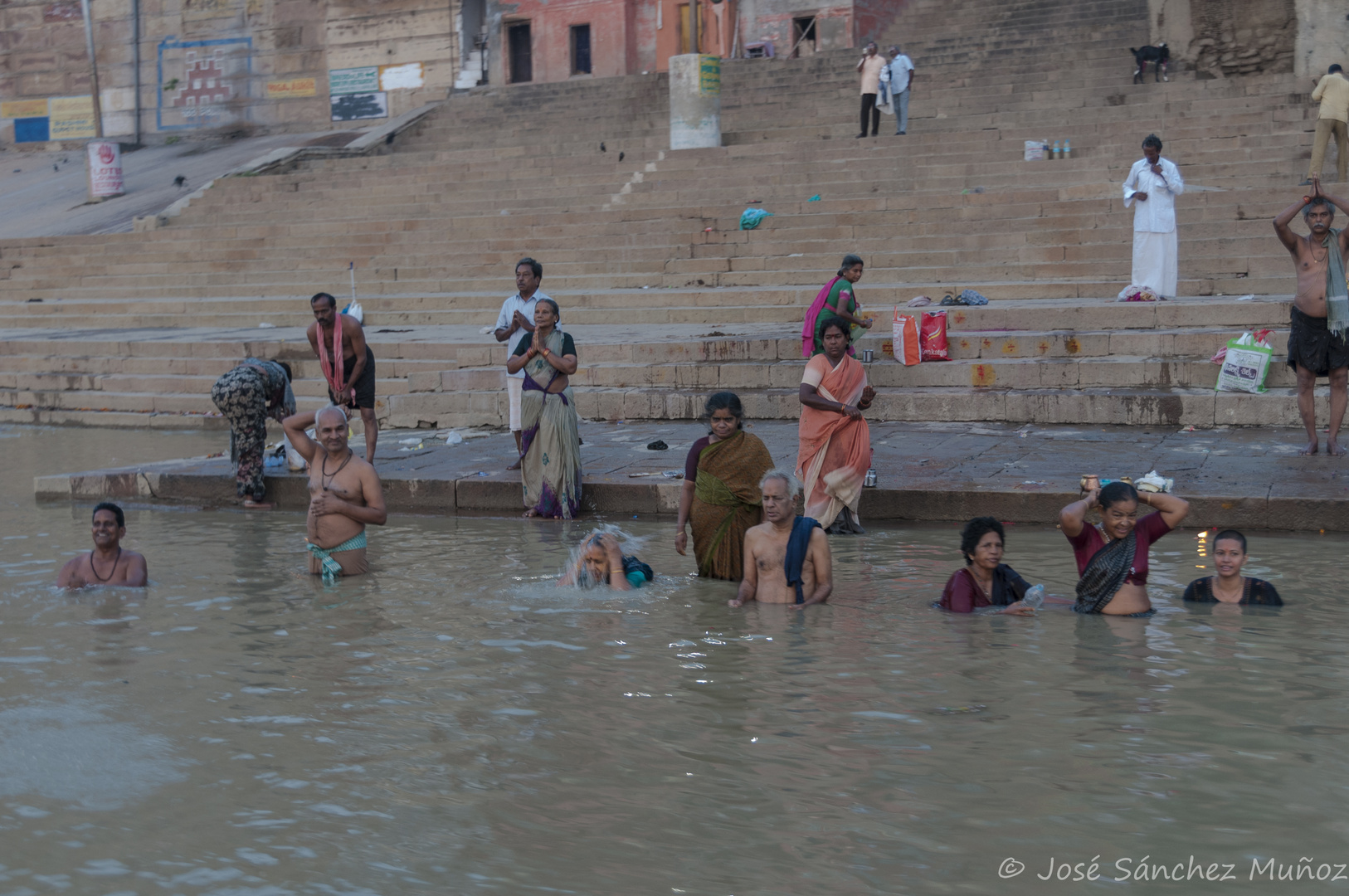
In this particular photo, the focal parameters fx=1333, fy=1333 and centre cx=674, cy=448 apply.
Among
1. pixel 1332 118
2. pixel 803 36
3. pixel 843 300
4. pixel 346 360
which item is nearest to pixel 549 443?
pixel 346 360

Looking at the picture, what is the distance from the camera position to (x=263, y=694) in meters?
5.09

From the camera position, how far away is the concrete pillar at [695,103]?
2009cm

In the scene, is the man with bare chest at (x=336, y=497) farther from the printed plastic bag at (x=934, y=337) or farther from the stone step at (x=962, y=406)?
the printed plastic bag at (x=934, y=337)

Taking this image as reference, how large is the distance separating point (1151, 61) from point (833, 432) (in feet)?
48.1

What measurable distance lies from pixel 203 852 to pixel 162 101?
108 feet

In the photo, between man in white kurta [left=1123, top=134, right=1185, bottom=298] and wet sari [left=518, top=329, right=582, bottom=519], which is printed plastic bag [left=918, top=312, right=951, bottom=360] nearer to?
man in white kurta [left=1123, top=134, right=1185, bottom=298]

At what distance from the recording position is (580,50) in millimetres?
28953

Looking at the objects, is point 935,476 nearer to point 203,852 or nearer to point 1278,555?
point 1278,555

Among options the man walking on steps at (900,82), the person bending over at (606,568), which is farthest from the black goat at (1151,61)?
the person bending over at (606,568)

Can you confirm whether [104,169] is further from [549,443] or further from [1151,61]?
[549,443]

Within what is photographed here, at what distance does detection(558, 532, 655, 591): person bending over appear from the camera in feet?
21.5

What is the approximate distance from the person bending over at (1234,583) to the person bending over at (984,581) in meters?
0.81

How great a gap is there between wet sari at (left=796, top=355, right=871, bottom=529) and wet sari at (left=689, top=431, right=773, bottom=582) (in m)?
1.13

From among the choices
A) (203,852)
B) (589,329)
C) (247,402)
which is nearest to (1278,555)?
(203,852)
